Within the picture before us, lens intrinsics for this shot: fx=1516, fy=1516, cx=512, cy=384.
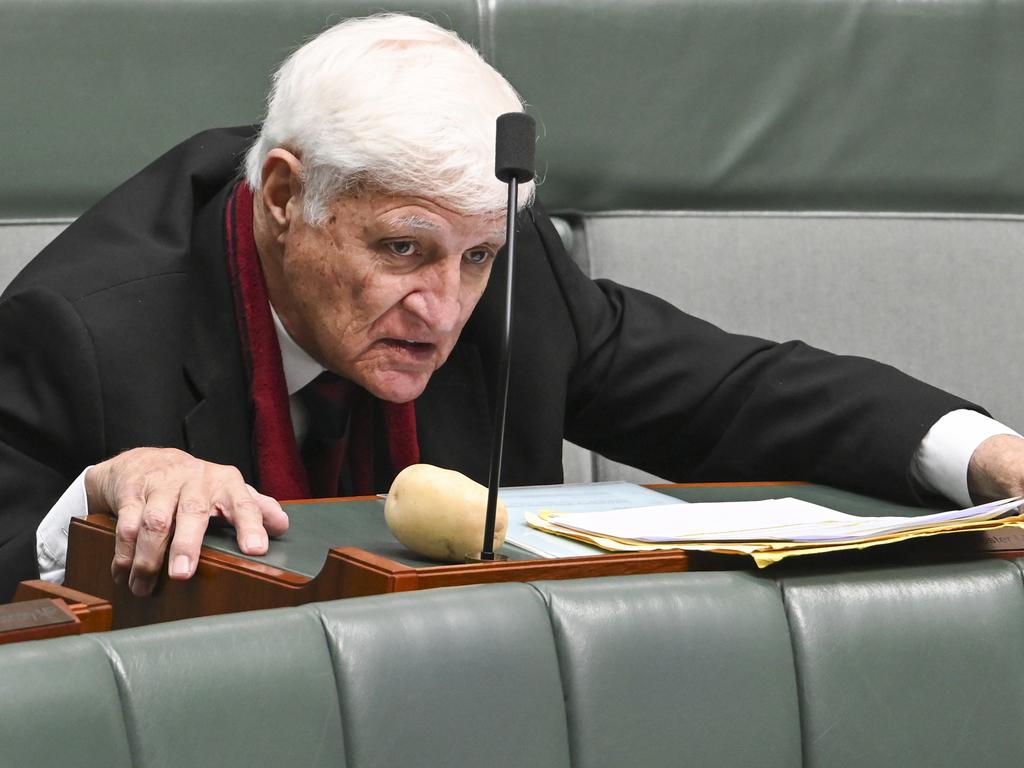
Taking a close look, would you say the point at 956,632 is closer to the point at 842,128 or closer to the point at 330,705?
the point at 330,705

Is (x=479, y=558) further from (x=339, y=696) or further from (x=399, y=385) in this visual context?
(x=399, y=385)

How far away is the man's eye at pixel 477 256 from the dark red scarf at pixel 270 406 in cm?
22

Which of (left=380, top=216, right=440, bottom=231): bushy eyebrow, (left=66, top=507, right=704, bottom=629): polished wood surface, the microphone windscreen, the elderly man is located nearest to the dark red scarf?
the elderly man

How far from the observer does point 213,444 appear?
1545mm

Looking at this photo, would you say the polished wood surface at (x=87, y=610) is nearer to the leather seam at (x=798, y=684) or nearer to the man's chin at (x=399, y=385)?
the leather seam at (x=798, y=684)

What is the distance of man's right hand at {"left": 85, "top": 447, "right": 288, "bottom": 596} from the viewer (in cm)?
103

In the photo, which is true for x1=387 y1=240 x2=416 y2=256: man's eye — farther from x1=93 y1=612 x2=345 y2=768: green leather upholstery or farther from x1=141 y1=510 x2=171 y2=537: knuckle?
x1=93 y1=612 x2=345 y2=768: green leather upholstery

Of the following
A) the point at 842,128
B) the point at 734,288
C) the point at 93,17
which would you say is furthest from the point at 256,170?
the point at 842,128

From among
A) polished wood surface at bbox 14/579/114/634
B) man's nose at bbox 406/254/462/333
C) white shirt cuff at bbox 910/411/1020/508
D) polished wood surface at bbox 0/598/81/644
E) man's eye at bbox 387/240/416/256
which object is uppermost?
man's eye at bbox 387/240/416/256

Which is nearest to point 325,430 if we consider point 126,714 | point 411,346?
point 411,346

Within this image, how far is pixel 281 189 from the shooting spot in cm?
159

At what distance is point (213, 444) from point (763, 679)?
83 centimetres

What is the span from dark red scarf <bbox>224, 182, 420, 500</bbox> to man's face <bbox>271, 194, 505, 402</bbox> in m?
0.06

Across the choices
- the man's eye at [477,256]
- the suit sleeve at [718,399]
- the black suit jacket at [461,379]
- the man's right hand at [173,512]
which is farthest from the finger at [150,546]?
the suit sleeve at [718,399]
